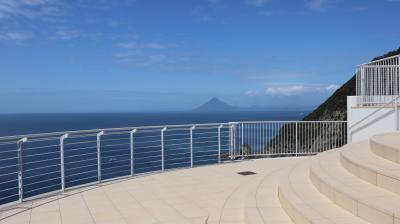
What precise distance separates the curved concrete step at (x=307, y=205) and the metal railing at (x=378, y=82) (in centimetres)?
615

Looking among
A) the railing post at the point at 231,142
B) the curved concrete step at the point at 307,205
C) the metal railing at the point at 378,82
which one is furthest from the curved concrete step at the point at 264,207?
the metal railing at the point at 378,82

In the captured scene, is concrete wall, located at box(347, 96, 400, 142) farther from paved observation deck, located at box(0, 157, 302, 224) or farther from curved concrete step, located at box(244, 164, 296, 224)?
curved concrete step, located at box(244, 164, 296, 224)

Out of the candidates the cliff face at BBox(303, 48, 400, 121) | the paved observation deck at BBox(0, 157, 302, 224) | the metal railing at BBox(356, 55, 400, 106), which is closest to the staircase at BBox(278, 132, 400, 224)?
the paved observation deck at BBox(0, 157, 302, 224)

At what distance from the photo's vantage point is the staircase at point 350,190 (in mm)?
4480

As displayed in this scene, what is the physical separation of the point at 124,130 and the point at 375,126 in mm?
6890

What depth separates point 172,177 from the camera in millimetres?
9766

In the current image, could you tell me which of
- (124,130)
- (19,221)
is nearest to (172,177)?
(124,130)

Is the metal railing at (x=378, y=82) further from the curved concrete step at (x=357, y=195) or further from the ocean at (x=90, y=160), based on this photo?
the curved concrete step at (x=357, y=195)

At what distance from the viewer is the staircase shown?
4.48 m

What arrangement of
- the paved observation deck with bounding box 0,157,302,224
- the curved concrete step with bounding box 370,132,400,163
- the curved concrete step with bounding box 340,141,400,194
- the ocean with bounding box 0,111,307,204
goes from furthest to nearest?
the ocean with bounding box 0,111,307,204, the paved observation deck with bounding box 0,157,302,224, the curved concrete step with bounding box 370,132,400,163, the curved concrete step with bounding box 340,141,400,194

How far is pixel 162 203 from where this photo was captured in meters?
7.09

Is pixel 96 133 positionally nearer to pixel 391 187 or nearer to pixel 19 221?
pixel 19 221

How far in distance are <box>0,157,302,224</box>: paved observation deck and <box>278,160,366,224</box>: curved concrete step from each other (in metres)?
0.19

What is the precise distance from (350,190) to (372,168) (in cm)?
61
